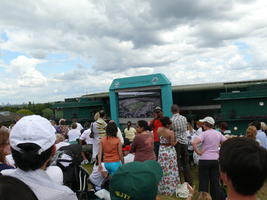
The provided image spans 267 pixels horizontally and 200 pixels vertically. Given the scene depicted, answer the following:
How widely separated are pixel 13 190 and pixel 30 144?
0.36 meters

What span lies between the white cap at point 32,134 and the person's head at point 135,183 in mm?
410

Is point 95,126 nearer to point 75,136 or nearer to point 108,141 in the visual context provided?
point 108,141

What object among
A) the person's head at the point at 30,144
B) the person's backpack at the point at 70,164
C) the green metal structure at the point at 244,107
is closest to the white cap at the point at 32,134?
the person's head at the point at 30,144

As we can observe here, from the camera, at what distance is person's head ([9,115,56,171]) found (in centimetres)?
141

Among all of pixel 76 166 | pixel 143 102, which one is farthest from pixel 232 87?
pixel 76 166

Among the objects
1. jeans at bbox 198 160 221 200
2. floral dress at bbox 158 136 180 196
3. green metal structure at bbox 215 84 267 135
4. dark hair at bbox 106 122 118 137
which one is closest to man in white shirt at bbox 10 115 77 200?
dark hair at bbox 106 122 118 137

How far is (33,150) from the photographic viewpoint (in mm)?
1423

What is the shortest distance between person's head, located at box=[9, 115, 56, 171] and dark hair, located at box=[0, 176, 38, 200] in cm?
25

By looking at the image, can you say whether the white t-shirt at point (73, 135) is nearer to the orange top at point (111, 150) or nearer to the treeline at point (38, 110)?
the orange top at point (111, 150)

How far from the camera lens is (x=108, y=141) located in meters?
4.79

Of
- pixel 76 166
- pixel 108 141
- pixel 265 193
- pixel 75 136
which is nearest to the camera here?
pixel 76 166

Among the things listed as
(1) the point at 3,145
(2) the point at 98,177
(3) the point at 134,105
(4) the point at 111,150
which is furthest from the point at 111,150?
(3) the point at 134,105

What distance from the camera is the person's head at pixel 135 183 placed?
126 centimetres

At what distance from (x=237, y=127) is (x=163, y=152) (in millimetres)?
12238
